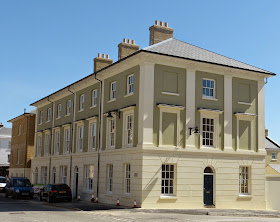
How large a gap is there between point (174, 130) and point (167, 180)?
10.8ft

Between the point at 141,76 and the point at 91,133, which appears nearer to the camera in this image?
the point at 141,76

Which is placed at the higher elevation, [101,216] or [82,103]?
[82,103]

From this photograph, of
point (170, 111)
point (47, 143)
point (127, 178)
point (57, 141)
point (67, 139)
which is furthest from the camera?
point (47, 143)

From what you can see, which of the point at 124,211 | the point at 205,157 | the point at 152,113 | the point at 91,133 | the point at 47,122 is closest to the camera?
the point at 124,211

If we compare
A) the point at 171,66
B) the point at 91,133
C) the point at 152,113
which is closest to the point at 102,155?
the point at 91,133

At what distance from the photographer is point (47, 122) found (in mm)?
44750

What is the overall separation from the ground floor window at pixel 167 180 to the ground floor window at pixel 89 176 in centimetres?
827

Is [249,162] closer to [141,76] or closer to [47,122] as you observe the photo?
[141,76]

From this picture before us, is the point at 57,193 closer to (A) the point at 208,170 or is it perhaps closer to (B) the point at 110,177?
(B) the point at 110,177

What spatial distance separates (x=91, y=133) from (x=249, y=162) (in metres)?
12.7

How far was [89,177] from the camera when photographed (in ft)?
112

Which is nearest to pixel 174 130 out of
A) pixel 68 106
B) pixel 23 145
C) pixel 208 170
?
pixel 208 170

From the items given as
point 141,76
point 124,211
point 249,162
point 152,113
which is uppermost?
point 141,76

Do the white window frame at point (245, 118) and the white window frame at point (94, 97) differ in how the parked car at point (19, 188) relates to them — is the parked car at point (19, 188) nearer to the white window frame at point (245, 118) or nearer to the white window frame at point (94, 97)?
the white window frame at point (94, 97)
